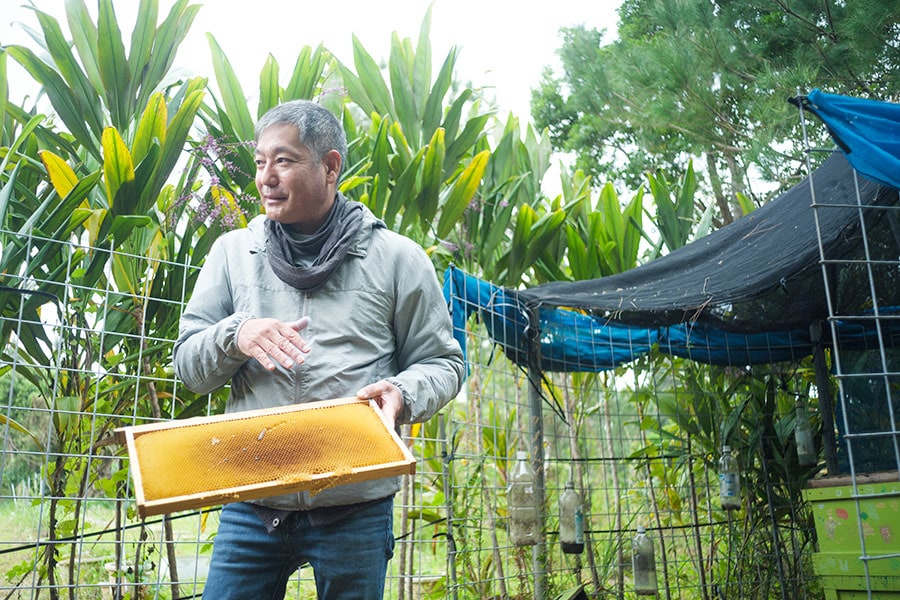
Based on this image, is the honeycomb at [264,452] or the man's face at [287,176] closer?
the honeycomb at [264,452]

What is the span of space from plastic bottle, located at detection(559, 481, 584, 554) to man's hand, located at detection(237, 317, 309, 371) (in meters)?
2.83

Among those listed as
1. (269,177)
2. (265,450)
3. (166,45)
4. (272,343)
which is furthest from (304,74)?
(265,450)

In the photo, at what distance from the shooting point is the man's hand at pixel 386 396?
1320mm

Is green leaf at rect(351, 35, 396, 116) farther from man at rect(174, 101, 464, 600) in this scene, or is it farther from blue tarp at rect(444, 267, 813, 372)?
man at rect(174, 101, 464, 600)

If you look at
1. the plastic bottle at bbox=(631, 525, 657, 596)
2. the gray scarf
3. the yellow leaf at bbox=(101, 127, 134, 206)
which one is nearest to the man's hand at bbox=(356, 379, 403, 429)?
the gray scarf

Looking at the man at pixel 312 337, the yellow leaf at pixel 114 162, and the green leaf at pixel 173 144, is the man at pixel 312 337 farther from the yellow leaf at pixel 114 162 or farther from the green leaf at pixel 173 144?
the green leaf at pixel 173 144

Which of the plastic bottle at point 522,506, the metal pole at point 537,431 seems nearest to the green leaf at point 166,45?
the metal pole at point 537,431

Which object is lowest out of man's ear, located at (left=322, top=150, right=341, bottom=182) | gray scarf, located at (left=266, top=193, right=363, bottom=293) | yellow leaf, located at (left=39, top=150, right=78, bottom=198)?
gray scarf, located at (left=266, top=193, right=363, bottom=293)

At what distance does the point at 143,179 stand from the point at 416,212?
4.70 ft

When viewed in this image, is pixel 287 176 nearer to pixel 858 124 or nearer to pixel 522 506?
pixel 858 124

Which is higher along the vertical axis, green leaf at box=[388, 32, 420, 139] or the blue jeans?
green leaf at box=[388, 32, 420, 139]

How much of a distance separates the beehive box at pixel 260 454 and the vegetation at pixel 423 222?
Result: 57.5 inches

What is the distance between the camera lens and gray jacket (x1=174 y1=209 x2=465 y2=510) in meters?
1.38

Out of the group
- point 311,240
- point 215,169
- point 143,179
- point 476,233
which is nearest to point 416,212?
point 476,233
